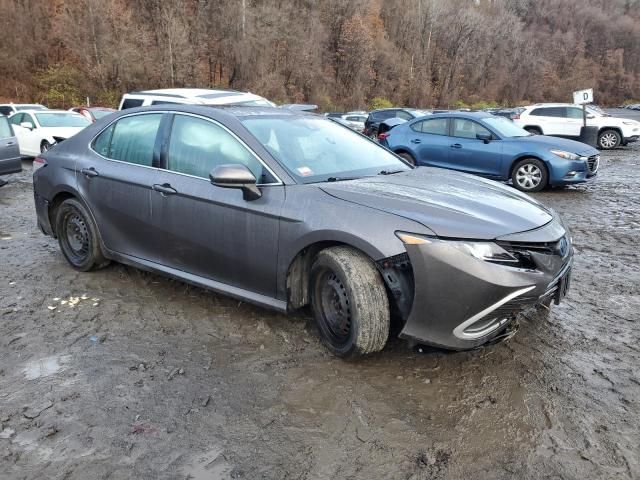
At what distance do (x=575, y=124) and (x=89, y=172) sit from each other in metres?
17.6

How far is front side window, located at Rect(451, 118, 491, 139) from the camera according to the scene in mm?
10000

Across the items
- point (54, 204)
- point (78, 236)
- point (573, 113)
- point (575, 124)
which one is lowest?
point (78, 236)

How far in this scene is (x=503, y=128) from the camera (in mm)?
10078

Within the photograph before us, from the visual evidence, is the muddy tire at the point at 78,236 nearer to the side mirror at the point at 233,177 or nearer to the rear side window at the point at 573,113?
the side mirror at the point at 233,177

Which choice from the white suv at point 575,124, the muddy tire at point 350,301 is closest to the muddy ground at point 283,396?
the muddy tire at point 350,301

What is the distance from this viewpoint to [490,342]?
9.73ft

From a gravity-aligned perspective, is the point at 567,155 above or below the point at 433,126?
below

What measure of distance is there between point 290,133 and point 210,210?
84cm

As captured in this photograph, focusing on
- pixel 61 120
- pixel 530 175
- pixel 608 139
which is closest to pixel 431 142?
pixel 530 175

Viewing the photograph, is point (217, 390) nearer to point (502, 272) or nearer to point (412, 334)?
point (412, 334)

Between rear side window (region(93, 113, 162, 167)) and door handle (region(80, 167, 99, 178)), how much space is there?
166mm

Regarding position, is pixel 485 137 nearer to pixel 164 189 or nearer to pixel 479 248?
pixel 164 189

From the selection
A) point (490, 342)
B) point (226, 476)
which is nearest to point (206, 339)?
point (226, 476)

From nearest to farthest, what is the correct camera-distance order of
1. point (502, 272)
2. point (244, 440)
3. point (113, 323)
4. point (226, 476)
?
point (226, 476)
point (244, 440)
point (502, 272)
point (113, 323)
